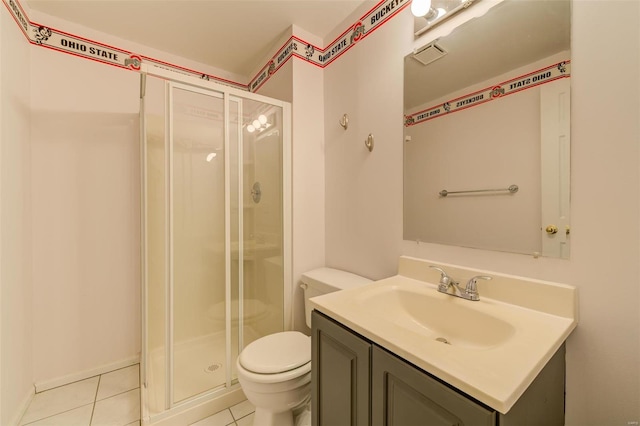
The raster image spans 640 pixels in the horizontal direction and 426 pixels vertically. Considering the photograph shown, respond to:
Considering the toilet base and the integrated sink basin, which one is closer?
the integrated sink basin

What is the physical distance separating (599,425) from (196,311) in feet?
5.87

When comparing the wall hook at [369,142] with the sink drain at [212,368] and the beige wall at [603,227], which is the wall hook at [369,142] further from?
the sink drain at [212,368]

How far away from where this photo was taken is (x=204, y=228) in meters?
1.54

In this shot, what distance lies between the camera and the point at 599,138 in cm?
78

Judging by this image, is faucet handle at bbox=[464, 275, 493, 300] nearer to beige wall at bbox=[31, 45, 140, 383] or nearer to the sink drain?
the sink drain

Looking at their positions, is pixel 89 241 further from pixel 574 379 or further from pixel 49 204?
pixel 574 379

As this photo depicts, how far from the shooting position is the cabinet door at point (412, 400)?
1.80 ft

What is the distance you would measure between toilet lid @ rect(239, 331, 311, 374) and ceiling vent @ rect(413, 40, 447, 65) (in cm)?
155

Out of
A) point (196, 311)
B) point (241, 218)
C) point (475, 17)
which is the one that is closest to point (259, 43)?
point (241, 218)

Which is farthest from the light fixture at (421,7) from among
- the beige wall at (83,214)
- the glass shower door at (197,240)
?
the beige wall at (83,214)

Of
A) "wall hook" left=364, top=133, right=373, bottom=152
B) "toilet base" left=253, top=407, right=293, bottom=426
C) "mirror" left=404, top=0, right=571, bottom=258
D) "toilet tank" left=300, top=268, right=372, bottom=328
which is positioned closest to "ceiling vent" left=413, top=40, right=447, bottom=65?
"mirror" left=404, top=0, right=571, bottom=258

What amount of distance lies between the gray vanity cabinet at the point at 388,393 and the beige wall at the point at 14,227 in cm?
156

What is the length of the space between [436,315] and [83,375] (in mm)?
2314

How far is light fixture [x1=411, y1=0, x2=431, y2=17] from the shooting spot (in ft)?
3.79
